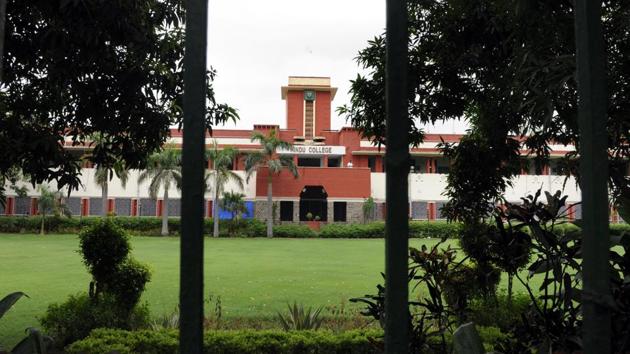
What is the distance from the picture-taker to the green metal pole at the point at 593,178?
2.84 ft

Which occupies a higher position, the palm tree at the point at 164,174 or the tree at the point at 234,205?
the palm tree at the point at 164,174

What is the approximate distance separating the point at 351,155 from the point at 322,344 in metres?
29.8

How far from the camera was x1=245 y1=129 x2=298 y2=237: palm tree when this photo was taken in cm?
3019

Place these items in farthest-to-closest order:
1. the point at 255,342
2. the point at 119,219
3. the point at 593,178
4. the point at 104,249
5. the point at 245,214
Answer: the point at 245,214 → the point at 119,219 → the point at 104,249 → the point at 255,342 → the point at 593,178

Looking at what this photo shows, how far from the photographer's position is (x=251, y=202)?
32.8 meters

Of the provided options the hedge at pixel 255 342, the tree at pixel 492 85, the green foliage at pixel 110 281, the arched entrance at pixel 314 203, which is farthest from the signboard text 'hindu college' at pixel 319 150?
the hedge at pixel 255 342

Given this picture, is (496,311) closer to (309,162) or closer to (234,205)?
(234,205)

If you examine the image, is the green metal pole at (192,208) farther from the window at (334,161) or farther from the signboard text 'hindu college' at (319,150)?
the window at (334,161)

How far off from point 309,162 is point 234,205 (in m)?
7.05

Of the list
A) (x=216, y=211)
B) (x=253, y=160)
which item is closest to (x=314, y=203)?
(x=253, y=160)

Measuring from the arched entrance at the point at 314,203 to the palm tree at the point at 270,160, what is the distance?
2.33 m

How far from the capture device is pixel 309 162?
118 ft

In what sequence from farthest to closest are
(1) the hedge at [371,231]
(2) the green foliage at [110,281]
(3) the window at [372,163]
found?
(3) the window at [372,163], (1) the hedge at [371,231], (2) the green foliage at [110,281]

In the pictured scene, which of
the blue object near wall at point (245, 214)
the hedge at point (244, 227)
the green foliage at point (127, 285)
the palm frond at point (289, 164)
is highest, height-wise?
the palm frond at point (289, 164)
